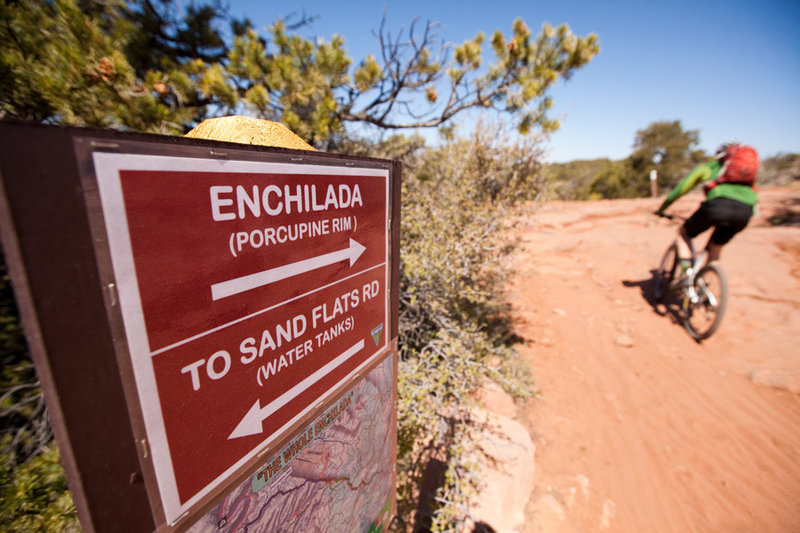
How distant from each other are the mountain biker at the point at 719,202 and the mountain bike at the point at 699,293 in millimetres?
178

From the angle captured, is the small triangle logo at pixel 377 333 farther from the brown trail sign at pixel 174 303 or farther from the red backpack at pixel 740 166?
the red backpack at pixel 740 166

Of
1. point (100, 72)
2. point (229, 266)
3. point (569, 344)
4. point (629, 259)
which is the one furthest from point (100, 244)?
point (629, 259)

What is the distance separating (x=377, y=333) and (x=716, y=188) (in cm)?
545

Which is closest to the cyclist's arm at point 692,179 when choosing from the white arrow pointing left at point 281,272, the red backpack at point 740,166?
the red backpack at point 740,166

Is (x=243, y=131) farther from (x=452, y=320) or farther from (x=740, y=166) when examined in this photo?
(x=740, y=166)

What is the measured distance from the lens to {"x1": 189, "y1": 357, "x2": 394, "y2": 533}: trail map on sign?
84 centimetres

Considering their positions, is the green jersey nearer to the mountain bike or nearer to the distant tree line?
the mountain bike

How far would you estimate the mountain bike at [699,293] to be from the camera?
14.1 ft

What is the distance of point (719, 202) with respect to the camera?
4344mm

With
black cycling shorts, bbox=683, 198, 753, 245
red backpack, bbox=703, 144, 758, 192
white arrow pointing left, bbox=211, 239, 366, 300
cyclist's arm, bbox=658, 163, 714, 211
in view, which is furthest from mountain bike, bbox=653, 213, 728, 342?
white arrow pointing left, bbox=211, 239, 366, 300

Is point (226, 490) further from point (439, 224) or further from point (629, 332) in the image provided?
point (629, 332)

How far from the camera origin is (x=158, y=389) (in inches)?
24.5

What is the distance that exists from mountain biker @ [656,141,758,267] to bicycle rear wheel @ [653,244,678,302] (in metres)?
0.39

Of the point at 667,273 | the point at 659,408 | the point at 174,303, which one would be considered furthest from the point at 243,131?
the point at 667,273
